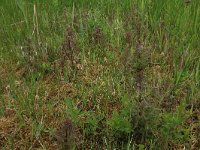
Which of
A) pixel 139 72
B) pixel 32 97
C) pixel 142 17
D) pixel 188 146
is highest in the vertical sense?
pixel 142 17

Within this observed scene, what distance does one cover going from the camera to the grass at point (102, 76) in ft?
7.16

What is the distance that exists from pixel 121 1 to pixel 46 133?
1858 millimetres

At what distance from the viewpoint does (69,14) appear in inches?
141

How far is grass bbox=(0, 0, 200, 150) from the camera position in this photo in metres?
2.18

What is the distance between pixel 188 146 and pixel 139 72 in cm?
59

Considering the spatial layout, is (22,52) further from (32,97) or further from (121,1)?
(121,1)

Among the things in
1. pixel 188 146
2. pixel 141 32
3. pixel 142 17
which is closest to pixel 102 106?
pixel 188 146

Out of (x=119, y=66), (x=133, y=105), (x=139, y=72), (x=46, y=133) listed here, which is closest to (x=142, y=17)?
(x=119, y=66)

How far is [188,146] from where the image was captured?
2.16 metres

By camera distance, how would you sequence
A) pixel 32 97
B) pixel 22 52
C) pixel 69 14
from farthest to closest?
pixel 69 14, pixel 22 52, pixel 32 97

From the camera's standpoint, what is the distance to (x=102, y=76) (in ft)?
8.80

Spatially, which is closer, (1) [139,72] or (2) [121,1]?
(1) [139,72]

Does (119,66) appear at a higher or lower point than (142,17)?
lower

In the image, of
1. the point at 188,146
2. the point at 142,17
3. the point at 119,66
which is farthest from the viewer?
the point at 142,17
